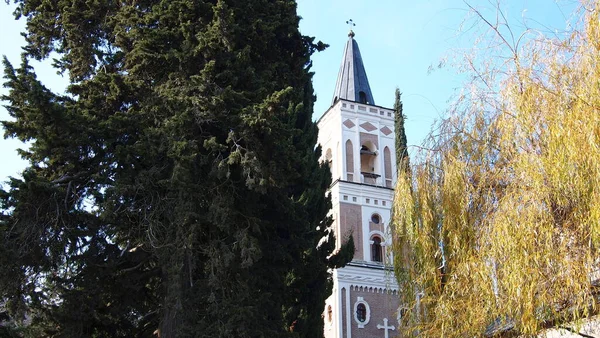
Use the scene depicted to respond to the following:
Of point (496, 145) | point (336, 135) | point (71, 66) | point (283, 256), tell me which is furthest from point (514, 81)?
point (336, 135)

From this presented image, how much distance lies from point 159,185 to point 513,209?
6435mm

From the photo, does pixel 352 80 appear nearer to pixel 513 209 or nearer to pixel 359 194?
pixel 359 194

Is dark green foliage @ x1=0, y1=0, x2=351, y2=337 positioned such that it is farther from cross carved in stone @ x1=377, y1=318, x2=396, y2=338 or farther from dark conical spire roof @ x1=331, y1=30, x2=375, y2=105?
dark conical spire roof @ x1=331, y1=30, x2=375, y2=105

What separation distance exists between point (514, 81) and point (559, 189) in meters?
2.13

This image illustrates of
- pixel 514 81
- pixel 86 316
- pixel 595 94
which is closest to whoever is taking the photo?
pixel 595 94

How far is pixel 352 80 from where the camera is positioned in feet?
123

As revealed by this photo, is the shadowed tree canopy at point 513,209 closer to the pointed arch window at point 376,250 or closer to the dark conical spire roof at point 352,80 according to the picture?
the pointed arch window at point 376,250

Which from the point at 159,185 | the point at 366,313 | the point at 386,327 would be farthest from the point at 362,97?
the point at 159,185

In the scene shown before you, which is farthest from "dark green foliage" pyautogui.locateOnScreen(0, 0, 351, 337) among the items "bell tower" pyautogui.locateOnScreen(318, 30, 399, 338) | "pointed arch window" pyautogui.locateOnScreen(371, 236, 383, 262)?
"pointed arch window" pyautogui.locateOnScreen(371, 236, 383, 262)

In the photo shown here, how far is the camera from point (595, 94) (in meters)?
8.73

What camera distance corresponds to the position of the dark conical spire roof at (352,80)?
37.4m

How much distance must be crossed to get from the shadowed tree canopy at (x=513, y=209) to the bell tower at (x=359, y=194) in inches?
750

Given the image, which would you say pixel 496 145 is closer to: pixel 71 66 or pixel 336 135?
pixel 71 66

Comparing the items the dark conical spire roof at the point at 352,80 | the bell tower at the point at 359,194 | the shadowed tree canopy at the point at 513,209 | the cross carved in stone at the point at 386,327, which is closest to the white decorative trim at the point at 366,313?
the bell tower at the point at 359,194
